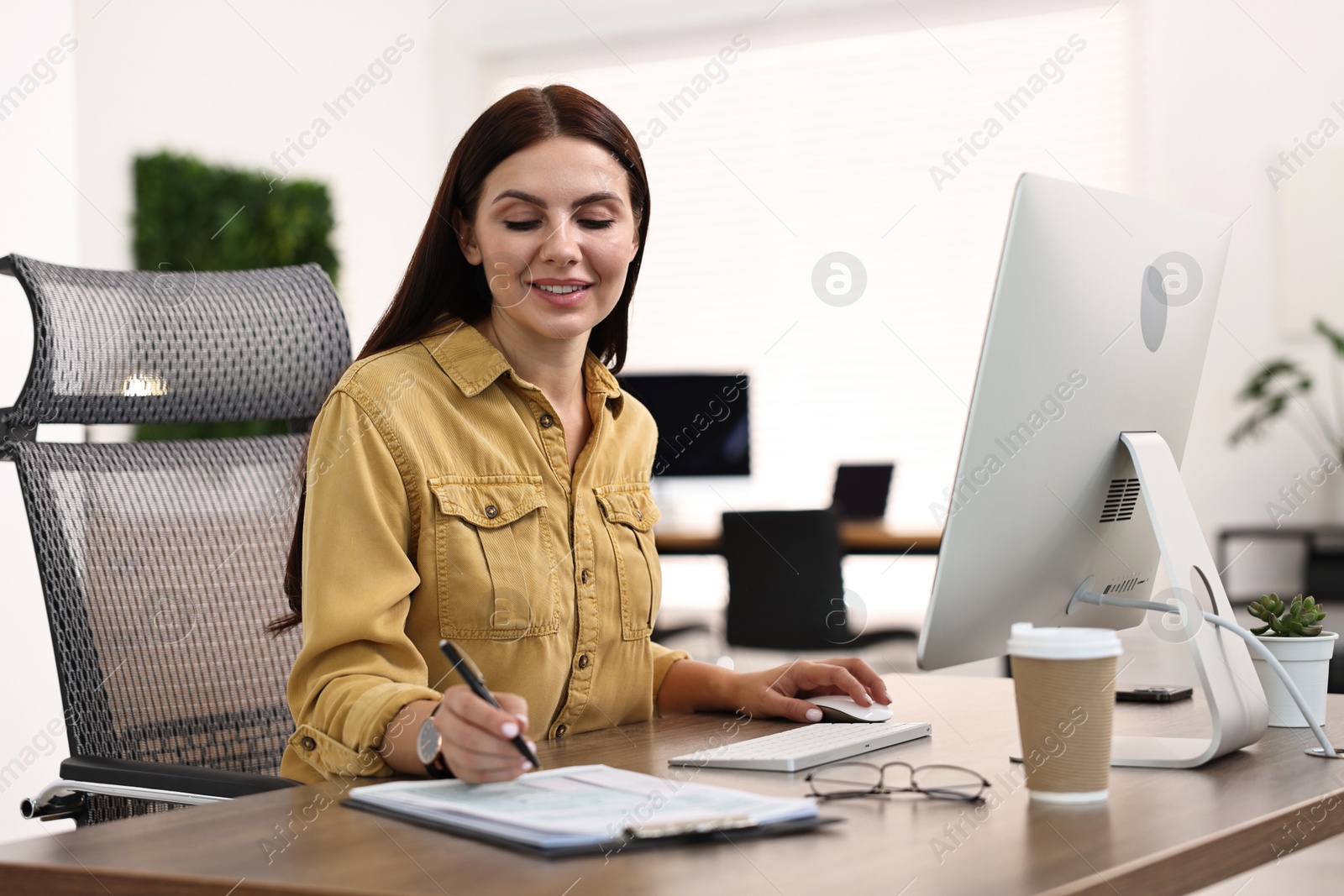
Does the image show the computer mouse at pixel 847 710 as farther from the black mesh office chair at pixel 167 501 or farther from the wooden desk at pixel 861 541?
the wooden desk at pixel 861 541

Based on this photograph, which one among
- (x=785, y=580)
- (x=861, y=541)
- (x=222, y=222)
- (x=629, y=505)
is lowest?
(x=785, y=580)

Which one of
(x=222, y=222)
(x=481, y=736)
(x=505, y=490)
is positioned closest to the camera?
(x=481, y=736)

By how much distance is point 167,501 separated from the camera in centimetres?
165

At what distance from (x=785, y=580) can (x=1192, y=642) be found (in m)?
2.87

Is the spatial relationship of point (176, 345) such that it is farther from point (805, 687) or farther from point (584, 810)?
point (584, 810)

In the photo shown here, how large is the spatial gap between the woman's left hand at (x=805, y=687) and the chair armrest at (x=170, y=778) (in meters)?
0.48

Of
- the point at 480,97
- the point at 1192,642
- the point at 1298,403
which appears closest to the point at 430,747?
the point at 1192,642

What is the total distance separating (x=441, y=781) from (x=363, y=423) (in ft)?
1.38

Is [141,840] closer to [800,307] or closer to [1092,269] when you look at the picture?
[1092,269]

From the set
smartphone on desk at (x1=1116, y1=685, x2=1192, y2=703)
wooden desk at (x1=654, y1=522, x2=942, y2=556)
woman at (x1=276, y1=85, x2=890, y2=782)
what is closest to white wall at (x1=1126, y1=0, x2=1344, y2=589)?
wooden desk at (x1=654, y1=522, x2=942, y2=556)

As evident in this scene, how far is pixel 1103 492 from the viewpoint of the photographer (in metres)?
1.15

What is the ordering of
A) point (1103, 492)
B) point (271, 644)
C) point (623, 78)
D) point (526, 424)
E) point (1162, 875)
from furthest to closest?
point (623, 78)
point (271, 644)
point (526, 424)
point (1103, 492)
point (1162, 875)

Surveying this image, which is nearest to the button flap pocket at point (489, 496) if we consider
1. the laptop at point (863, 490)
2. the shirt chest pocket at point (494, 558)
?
the shirt chest pocket at point (494, 558)

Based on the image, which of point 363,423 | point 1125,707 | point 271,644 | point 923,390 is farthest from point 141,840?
point 923,390
